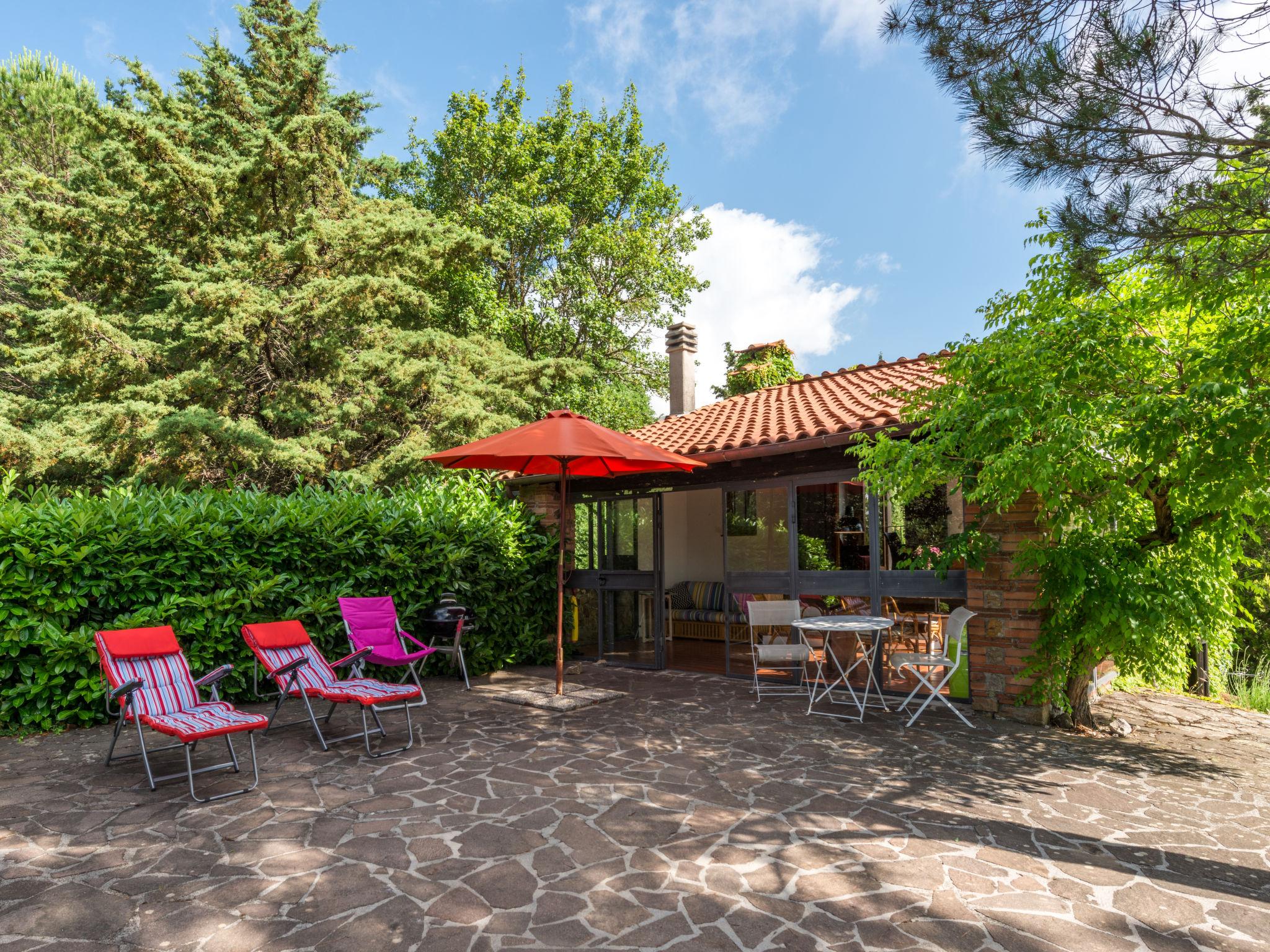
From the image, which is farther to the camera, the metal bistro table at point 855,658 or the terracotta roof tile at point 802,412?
the terracotta roof tile at point 802,412

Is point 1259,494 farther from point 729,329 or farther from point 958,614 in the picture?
point 729,329

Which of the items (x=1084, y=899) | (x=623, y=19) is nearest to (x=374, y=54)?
(x=623, y=19)

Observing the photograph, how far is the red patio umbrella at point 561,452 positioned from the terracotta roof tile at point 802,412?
52.5 inches

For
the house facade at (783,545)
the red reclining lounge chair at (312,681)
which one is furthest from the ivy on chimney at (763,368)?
the red reclining lounge chair at (312,681)

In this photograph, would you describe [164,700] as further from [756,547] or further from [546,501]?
[756,547]

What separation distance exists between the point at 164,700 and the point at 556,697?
3.42 meters

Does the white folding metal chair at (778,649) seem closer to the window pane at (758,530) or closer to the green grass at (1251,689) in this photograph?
the window pane at (758,530)

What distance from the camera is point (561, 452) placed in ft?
21.1

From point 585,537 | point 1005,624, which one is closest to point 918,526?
point 1005,624

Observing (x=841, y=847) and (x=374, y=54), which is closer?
(x=841, y=847)

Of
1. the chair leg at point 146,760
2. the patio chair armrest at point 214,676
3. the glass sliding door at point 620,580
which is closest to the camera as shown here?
the chair leg at point 146,760

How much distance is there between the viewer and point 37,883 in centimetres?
333

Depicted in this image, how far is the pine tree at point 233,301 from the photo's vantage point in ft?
39.5

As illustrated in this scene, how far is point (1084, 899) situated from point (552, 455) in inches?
185
